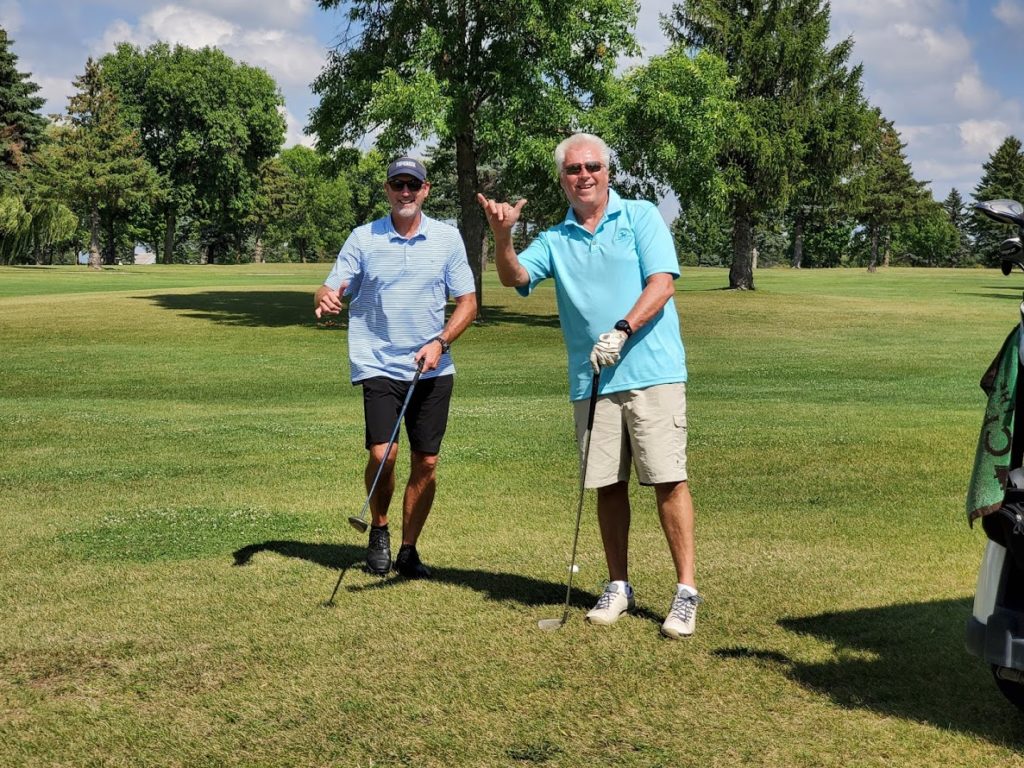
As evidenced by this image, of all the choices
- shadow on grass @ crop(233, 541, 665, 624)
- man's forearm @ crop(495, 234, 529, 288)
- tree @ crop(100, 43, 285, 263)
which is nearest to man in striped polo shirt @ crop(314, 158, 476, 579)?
shadow on grass @ crop(233, 541, 665, 624)

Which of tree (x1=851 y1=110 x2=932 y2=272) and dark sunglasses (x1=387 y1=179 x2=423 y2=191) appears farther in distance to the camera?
tree (x1=851 y1=110 x2=932 y2=272)

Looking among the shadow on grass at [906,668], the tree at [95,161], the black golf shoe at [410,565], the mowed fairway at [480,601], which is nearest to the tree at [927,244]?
the tree at [95,161]

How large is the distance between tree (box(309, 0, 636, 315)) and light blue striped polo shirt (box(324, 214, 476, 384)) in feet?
69.8

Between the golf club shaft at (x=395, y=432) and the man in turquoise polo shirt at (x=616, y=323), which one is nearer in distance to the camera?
the man in turquoise polo shirt at (x=616, y=323)

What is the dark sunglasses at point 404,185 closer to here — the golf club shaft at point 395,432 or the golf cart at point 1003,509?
the golf club shaft at point 395,432

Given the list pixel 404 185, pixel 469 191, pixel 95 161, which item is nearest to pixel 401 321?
pixel 404 185

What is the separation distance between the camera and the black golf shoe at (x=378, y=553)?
21.5 ft

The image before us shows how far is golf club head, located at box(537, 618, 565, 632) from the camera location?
Answer: 5.46 m

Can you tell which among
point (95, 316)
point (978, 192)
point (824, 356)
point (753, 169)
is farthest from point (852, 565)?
point (978, 192)

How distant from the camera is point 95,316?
29.8 metres

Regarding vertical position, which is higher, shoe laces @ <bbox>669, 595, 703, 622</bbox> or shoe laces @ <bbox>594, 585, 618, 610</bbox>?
shoe laces @ <bbox>669, 595, 703, 622</bbox>

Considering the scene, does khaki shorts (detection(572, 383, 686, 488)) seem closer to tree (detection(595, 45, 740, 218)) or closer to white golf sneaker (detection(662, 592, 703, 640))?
white golf sneaker (detection(662, 592, 703, 640))

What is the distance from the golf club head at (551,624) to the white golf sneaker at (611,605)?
0.17m

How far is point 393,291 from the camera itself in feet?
21.3
